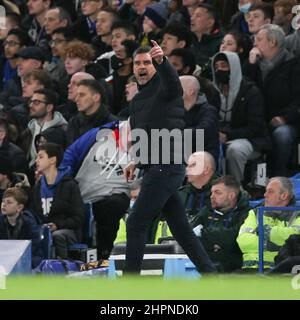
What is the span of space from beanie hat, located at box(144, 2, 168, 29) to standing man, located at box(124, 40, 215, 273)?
523 centimetres

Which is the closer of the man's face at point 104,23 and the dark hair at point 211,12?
the dark hair at point 211,12

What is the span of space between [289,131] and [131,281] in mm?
4011

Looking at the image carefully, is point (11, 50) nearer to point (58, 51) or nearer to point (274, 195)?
point (58, 51)

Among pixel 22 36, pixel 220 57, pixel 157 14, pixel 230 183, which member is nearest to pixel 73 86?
pixel 220 57

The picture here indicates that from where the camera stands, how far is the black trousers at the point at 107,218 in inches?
505

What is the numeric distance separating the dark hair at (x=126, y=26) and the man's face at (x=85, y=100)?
1.67 metres

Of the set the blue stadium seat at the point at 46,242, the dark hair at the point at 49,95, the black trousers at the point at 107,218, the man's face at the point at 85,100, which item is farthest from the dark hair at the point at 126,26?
the blue stadium seat at the point at 46,242

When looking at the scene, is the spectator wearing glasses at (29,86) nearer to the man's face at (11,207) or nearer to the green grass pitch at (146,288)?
the man's face at (11,207)

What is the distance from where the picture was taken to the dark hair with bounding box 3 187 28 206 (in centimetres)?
1241

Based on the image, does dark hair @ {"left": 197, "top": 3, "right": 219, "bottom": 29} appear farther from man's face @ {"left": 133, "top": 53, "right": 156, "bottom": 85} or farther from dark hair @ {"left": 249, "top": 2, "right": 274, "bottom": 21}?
man's face @ {"left": 133, "top": 53, "right": 156, "bottom": 85}

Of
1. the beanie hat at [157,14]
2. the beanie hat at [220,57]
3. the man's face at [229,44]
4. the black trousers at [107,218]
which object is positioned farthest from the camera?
the beanie hat at [157,14]

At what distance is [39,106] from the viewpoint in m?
14.0

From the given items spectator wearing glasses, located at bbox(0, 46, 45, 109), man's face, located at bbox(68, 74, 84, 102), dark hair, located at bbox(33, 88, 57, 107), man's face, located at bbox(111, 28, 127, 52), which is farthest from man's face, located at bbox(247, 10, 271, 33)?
spectator wearing glasses, located at bbox(0, 46, 45, 109)
